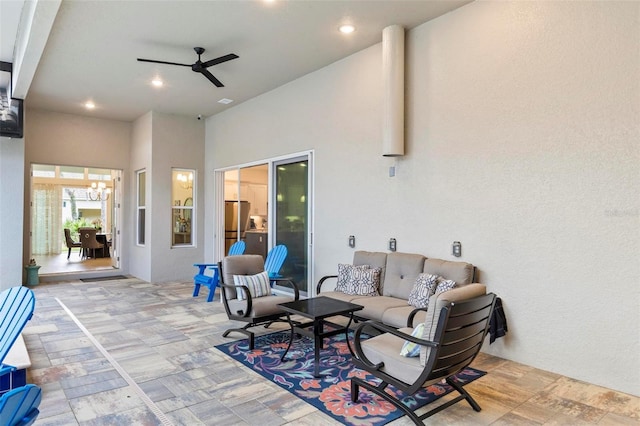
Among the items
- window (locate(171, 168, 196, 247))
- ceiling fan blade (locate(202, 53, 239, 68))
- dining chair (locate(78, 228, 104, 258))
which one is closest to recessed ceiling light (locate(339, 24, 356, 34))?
ceiling fan blade (locate(202, 53, 239, 68))

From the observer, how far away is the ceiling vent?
14.6ft

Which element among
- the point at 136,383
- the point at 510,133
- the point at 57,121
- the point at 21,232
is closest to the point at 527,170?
the point at 510,133

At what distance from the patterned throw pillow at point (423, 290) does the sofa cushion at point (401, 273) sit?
0.22m

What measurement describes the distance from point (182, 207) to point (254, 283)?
4741 mm

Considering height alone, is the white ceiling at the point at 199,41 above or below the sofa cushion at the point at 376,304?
above

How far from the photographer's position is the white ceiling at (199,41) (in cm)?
405

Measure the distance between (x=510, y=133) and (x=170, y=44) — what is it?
13.5 ft

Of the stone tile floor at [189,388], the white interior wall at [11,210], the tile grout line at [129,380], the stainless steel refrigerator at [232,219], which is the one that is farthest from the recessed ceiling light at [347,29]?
the white interior wall at [11,210]

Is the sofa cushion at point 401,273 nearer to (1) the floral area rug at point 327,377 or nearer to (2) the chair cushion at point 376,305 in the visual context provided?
(2) the chair cushion at point 376,305

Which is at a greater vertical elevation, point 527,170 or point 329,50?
point 329,50

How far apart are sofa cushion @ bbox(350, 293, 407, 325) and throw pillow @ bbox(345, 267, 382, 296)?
0.18m

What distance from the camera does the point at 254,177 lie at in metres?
9.75

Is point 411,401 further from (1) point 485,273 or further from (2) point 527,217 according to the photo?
(2) point 527,217

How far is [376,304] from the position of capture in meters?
4.05
